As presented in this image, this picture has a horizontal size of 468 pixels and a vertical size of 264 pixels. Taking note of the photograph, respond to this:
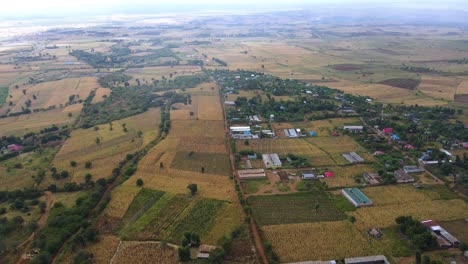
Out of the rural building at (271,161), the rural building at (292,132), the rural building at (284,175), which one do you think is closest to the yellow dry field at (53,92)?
the rural building at (292,132)

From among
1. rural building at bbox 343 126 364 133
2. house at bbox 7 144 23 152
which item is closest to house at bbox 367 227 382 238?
rural building at bbox 343 126 364 133

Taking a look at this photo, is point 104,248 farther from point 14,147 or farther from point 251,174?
point 14,147

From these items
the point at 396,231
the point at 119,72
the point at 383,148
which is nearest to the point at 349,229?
the point at 396,231

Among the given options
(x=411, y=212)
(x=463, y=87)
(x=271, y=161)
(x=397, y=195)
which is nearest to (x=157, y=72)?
(x=271, y=161)

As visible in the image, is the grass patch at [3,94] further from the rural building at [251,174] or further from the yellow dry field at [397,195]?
the yellow dry field at [397,195]

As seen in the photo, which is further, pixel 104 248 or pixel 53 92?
pixel 53 92

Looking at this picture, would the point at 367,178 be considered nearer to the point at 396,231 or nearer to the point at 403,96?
the point at 396,231
